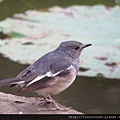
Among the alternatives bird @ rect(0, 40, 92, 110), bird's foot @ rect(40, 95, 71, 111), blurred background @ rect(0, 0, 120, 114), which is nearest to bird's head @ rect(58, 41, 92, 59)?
bird @ rect(0, 40, 92, 110)

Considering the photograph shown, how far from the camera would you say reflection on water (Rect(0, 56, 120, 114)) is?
5.30m

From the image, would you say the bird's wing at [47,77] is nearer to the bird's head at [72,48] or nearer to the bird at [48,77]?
the bird at [48,77]

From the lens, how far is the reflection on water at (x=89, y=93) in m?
5.30

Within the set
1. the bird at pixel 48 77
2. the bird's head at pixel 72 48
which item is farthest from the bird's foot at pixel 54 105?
the bird's head at pixel 72 48

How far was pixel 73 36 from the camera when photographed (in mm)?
6121

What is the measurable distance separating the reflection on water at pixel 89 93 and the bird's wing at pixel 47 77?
3.51ft

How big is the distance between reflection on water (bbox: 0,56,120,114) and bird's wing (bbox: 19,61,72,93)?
42.2 inches

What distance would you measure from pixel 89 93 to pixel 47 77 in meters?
1.47

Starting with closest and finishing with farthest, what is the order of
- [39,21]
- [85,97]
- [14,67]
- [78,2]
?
[85,97] < [14,67] < [39,21] < [78,2]

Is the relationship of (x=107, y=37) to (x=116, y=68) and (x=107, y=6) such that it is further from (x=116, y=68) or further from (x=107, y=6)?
(x=107, y=6)

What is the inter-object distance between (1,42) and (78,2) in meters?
1.41

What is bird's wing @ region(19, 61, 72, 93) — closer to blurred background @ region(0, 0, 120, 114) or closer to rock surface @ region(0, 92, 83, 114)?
rock surface @ region(0, 92, 83, 114)

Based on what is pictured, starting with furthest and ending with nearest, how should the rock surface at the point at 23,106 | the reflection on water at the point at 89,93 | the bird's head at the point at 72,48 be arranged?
the reflection on water at the point at 89,93 → the bird's head at the point at 72,48 → the rock surface at the point at 23,106

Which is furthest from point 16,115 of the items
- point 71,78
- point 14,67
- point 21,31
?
point 21,31
